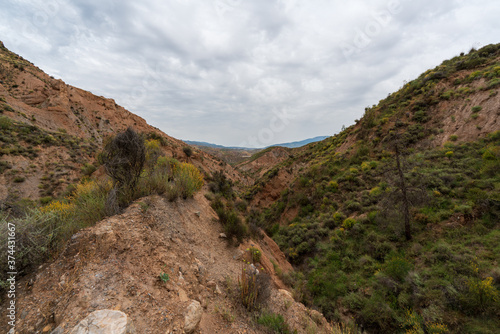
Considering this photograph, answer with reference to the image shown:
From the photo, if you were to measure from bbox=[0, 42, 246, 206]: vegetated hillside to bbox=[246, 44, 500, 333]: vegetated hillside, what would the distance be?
8.32 m

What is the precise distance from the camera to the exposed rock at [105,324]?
70.2 inches

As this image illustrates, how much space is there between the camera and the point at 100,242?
9.23 ft

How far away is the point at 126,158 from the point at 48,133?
23721mm

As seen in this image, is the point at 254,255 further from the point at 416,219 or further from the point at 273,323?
the point at 416,219

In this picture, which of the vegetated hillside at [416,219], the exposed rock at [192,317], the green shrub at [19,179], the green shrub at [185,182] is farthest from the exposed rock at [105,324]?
the green shrub at [19,179]

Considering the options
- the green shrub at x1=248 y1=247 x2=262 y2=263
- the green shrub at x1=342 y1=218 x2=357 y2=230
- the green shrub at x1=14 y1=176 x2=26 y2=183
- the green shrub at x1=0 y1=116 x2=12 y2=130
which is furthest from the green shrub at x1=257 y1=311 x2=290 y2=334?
the green shrub at x1=0 y1=116 x2=12 y2=130

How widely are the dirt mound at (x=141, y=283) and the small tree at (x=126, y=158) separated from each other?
587 mm

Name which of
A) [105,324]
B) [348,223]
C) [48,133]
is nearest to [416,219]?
[348,223]

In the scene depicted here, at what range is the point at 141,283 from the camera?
8.71 feet

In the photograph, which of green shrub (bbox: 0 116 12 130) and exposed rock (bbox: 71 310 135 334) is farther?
green shrub (bbox: 0 116 12 130)

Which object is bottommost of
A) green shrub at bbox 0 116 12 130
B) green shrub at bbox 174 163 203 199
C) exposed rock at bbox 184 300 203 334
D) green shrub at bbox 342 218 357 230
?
exposed rock at bbox 184 300 203 334

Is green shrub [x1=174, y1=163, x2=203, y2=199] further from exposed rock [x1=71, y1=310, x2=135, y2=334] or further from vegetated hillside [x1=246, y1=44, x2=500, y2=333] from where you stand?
exposed rock [x1=71, y1=310, x2=135, y2=334]

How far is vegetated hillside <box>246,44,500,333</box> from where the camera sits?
457 centimetres

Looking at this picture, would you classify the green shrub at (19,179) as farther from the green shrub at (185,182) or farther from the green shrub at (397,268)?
the green shrub at (397,268)
